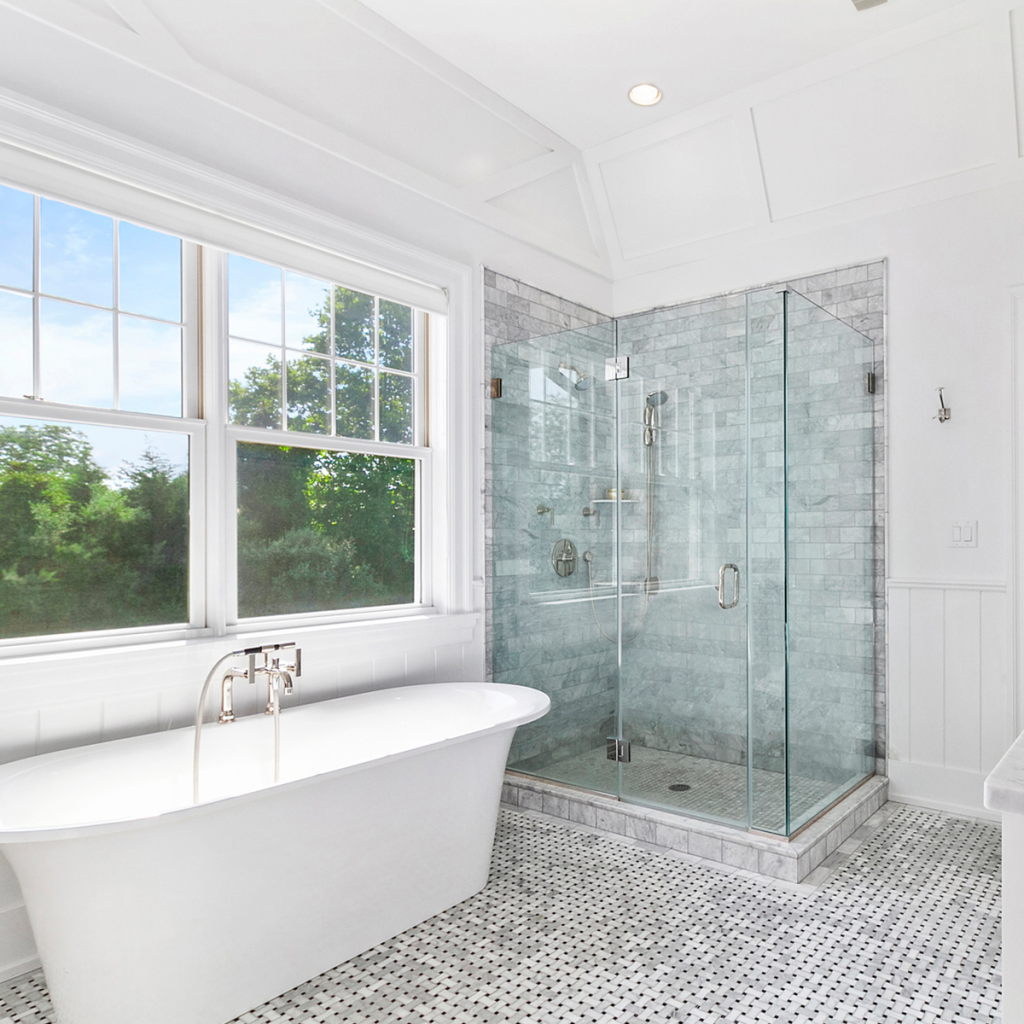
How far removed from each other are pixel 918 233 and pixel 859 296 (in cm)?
33

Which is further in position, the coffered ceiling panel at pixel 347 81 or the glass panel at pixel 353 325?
the glass panel at pixel 353 325

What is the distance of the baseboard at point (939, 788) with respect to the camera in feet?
10.6

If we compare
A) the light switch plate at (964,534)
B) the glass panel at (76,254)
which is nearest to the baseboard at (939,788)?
the light switch plate at (964,534)

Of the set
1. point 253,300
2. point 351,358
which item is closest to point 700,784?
point 351,358

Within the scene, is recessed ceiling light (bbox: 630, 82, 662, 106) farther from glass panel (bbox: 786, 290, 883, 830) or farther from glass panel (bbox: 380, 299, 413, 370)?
glass panel (bbox: 380, 299, 413, 370)

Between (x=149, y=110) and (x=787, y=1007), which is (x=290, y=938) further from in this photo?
(x=149, y=110)

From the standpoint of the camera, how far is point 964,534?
323 cm

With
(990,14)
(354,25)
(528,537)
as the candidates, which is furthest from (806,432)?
(354,25)

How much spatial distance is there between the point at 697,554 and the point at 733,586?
7.2 inches

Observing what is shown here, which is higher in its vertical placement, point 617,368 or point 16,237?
point 16,237

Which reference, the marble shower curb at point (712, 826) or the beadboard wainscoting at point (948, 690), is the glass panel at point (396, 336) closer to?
the marble shower curb at point (712, 826)

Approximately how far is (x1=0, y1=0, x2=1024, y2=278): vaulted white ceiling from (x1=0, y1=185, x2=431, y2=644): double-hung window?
41cm

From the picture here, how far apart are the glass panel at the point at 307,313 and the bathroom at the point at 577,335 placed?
0.11 metres

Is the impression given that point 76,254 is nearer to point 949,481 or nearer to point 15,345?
point 15,345
